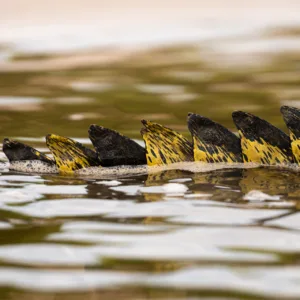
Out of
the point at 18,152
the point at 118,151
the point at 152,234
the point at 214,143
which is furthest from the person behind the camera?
the point at 18,152

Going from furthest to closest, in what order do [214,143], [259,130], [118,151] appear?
1. [118,151]
2. [214,143]
3. [259,130]

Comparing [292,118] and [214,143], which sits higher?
[292,118]

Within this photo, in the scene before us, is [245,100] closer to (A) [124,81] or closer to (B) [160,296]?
(A) [124,81]

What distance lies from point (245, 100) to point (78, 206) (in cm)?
735

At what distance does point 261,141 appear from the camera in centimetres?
705

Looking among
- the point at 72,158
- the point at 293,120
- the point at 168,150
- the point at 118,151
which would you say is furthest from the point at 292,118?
the point at 72,158

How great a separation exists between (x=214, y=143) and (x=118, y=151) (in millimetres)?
835

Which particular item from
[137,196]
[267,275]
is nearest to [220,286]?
[267,275]

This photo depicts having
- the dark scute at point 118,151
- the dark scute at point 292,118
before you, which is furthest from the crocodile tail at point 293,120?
the dark scute at point 118,151

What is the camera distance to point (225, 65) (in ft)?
54.0

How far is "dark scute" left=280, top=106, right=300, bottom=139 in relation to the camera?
679 centimetres

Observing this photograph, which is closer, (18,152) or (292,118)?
(292,118)

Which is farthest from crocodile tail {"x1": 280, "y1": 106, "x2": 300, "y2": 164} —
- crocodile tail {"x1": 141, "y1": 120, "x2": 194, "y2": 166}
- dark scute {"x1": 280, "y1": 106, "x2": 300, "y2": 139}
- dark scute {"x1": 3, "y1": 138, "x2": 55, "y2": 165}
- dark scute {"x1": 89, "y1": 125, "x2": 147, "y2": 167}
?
dark scute {"x1": 3, "y1": 138, "x2": 55, "y2": 165}

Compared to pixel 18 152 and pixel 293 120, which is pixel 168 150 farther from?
pixel 18 152
